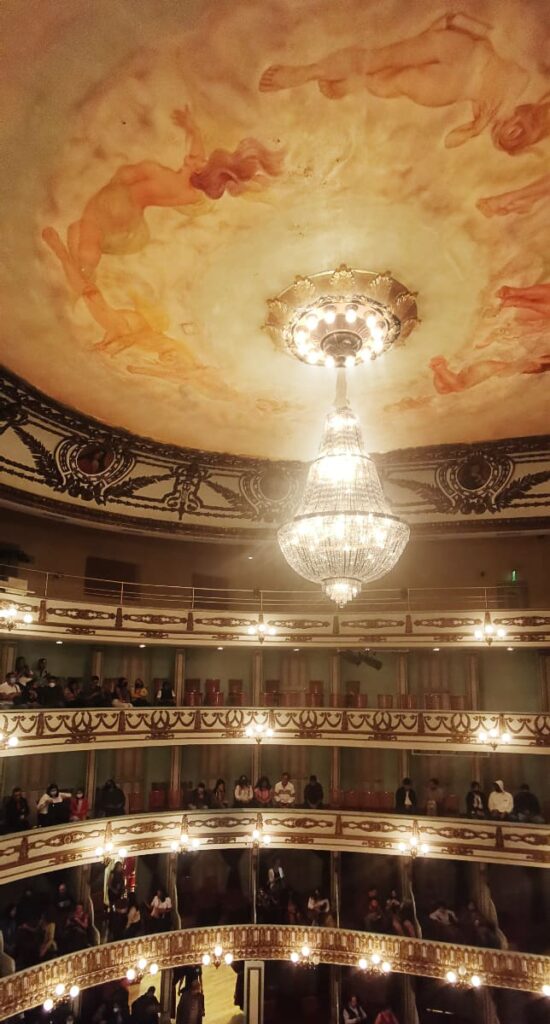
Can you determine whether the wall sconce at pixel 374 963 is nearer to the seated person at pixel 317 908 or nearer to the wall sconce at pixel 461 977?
the seated person at pixel 317 908

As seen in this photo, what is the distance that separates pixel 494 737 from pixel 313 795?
14.6ft

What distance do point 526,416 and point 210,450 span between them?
6750 mm

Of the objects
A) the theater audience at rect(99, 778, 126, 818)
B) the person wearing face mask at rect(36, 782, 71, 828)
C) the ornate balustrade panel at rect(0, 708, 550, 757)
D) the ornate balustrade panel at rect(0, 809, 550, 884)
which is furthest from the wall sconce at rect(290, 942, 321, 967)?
the person wearing face mask at rect(36, 782, 71, 828)

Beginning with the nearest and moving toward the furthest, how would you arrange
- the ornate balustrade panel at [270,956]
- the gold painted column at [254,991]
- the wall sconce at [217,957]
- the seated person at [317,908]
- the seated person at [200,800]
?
the ornate balustrade panel at [270,956] < the wall sconce at [217,957] < the gold painted column at [254,991] < the seated person at [317,908] < the seated person at [200,800]

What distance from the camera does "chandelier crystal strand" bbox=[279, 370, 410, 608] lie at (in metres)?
8.53

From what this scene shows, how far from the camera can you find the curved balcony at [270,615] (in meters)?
14.8

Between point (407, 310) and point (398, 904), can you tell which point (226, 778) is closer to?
point (398, 904)

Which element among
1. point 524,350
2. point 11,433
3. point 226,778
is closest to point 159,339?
point 11,433

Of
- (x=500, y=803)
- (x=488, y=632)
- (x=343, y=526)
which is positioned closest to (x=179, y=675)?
(x=488, y=632)

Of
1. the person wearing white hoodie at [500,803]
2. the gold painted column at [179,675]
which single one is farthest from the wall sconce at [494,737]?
the gold painted column at [179,675]

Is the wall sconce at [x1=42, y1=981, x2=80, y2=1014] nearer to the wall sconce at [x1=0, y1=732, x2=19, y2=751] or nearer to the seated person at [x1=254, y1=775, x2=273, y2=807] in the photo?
the wall sconce at [x1=0, y1=732, x2=19, y2=751]

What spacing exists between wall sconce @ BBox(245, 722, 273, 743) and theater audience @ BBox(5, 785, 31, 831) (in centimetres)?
512

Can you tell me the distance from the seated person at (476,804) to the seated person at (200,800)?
5856mm

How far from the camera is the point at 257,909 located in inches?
590
